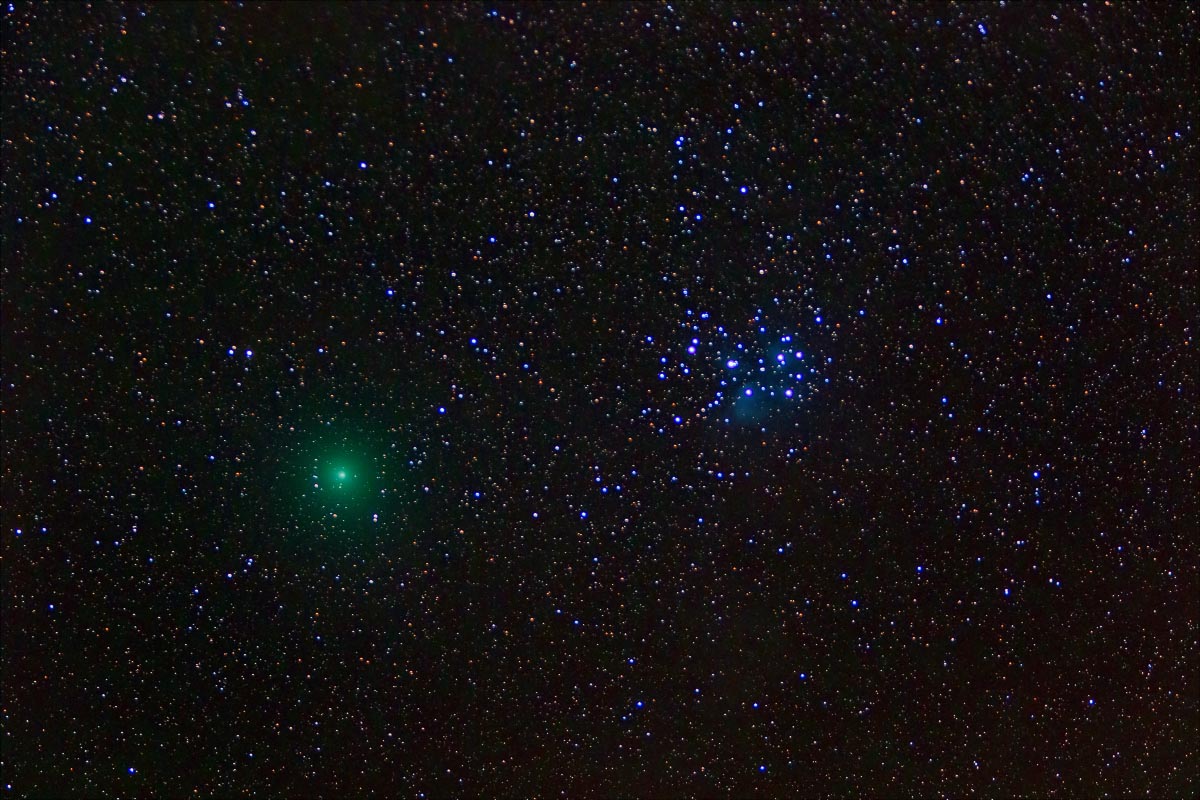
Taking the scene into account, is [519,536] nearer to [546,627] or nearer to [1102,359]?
[546,627]

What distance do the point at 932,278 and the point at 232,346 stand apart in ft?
1.05

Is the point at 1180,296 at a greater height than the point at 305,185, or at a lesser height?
lesser

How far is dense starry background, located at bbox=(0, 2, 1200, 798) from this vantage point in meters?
0.34

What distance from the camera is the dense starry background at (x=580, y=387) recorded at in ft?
1.11

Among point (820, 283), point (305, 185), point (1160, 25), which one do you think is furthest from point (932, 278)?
point (305, 185)

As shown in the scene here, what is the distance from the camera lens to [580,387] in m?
0.36

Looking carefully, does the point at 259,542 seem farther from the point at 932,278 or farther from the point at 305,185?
the point at 932,278

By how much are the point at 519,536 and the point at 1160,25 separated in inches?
15.0

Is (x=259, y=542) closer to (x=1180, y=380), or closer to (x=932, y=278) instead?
(x=932, y=278)

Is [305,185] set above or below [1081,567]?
above

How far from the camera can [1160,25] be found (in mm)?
364

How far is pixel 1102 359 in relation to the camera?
385 millimetres

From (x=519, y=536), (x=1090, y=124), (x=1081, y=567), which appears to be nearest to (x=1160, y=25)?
(x=1090, y=124)

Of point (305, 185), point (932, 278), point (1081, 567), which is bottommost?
point (1081, 567)
